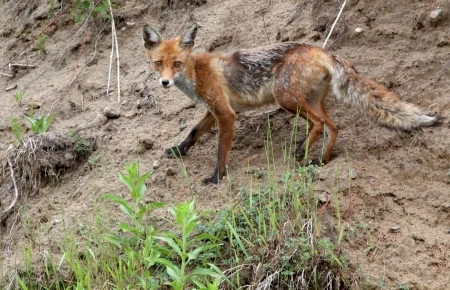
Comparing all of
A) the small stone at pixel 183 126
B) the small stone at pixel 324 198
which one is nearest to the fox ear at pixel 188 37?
the small stone at pixel 183 126

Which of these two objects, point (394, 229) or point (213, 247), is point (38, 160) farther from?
point (394, 229)

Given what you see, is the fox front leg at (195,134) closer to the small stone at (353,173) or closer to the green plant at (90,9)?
the small stone at (353,173)

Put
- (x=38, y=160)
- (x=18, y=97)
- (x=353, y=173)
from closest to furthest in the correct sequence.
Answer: (x=353, y=173)
(x=38, y=160)
(x=18, y=97)

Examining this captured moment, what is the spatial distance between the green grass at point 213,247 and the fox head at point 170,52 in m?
1.32

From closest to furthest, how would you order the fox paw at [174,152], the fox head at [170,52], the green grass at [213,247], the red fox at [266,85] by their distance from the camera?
1. the green grass at [213,247]
2. the red fox at [266,85]
3. the fox head at [170,52]
4. the fox paw at [174,152]

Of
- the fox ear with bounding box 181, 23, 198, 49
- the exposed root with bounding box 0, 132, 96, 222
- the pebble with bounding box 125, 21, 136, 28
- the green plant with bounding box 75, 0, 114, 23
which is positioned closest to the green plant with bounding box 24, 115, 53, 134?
the exposed root with bounding box 0, 132, 96, 222

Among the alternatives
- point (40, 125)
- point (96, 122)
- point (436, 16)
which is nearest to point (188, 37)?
point (96, 122)

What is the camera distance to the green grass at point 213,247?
5586 millimetres

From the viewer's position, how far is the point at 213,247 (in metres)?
5.95

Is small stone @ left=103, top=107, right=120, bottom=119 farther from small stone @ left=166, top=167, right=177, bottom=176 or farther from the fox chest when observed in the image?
small stone @ left=166, top=167, right=177, bottom=176

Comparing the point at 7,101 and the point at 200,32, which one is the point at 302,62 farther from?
the point at 7,101

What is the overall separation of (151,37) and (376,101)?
2433 mm

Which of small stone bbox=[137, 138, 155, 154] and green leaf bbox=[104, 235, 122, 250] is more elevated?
green leaf bbox=[104, 235, 122, 250]

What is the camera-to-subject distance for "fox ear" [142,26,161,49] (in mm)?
7516
